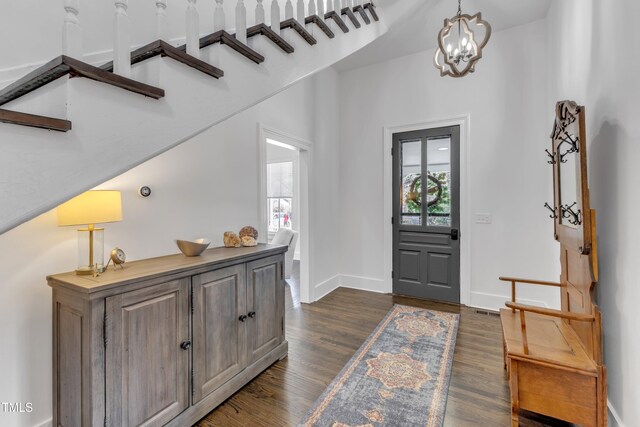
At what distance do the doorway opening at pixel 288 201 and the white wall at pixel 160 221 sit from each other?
0.37 feet

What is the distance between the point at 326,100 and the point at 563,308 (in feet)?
11.9

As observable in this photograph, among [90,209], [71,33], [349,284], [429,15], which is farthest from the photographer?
[349,284]

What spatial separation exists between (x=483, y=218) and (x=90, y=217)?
12.8ft

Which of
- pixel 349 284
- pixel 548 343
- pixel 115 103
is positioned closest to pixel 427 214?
pixel 349 284

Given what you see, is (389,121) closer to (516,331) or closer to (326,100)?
(326,100)

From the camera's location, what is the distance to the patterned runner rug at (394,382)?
1840 millimetres

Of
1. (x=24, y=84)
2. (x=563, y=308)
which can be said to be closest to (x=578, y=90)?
(x=563, y=308)

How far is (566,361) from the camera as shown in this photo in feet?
5.10

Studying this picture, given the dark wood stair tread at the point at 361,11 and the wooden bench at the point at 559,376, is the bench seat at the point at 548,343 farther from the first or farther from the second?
the dark wood stair tread at the point at 361,11

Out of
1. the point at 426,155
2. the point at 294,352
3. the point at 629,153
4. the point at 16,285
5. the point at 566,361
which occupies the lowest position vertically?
the point at 294,352

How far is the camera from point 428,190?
4023 mm

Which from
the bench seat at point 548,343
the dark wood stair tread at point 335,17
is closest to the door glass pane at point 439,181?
the bench seat at point 548,343

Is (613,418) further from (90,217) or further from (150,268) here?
(90,217)

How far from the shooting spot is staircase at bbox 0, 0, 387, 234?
768mm
